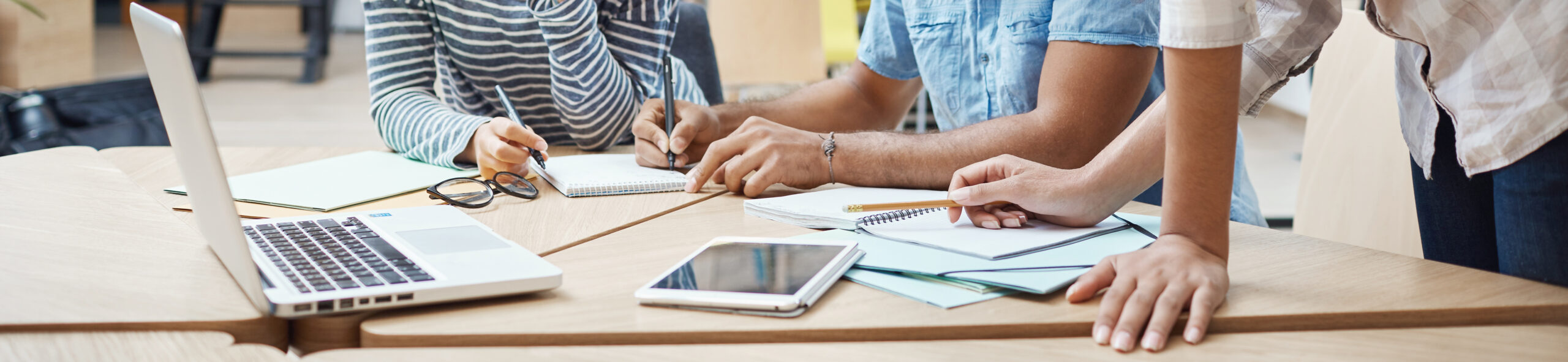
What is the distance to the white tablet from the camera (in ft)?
1.94

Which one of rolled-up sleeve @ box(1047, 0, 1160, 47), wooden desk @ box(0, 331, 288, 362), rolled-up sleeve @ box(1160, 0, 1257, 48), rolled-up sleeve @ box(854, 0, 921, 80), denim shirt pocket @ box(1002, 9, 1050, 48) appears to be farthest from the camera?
rolled-up sleeve @ box(854, 0, 921, 80)

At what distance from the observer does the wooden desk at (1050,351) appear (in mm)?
529

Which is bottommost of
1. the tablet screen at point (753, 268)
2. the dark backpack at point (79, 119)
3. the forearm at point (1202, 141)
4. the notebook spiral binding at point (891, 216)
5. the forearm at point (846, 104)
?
the dark backpack at point (79, 119)

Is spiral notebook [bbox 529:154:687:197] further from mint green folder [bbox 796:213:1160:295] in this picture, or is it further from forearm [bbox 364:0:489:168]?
mint green folder [bbox 796:213:1160:295]

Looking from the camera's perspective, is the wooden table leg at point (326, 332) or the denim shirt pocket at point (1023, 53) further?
the denim shirt pocket at point (1023, 53)

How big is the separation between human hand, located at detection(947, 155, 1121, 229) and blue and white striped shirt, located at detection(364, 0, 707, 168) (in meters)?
0.60

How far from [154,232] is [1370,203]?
1.36 m

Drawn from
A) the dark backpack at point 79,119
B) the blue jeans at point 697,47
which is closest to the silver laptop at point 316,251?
the blue jeans at point 697,47

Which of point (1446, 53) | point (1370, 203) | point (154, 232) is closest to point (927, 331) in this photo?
point (1446, 53)

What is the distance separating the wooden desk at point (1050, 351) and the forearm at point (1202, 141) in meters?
0.11

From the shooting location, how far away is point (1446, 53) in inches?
27.5

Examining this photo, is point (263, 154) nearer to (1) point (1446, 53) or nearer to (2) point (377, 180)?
(2) point (377, 180)

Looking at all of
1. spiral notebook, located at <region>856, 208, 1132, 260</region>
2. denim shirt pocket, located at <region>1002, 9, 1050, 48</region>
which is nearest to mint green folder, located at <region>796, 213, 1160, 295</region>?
spiral notebook, located at <region>856, 208, 1132, 260</region>

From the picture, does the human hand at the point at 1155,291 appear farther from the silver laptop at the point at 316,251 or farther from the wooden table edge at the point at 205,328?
the wooden table edge at the point at 205,328
